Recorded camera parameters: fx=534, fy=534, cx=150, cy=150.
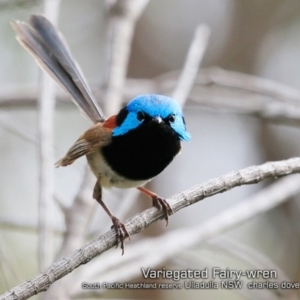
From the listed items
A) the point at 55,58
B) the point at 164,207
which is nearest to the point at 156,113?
the point at 164,207

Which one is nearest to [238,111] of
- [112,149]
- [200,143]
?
[112,149]

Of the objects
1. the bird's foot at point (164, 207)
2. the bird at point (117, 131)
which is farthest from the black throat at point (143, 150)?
the bird's foot at point (164, 207)

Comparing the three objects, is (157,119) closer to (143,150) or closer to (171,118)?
(171,118)

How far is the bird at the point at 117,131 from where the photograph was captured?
252 centimetres

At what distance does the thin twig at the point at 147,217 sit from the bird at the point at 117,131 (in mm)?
146

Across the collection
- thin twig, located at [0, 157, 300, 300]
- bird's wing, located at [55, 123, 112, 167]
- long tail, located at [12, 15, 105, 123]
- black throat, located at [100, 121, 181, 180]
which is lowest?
thin twig, located at [0, 157, 300, 300]

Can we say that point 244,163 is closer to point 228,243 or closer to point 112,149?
point 228,243

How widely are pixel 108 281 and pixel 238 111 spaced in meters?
1.51

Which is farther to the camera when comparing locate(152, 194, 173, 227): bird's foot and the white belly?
the white belly

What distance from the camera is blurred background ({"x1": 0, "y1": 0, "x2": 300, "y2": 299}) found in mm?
2881

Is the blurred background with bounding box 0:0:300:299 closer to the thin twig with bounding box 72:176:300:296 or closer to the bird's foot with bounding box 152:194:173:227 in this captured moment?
the thin twig with bounding box 72:176:300:296

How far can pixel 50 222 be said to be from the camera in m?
2.63

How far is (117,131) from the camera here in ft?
8.93

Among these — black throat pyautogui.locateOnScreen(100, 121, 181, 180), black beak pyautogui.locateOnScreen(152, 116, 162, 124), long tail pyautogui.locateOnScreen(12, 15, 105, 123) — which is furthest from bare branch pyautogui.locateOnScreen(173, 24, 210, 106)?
black beak pyautogui.locateOnScreen(152, 116, 162, 124)
